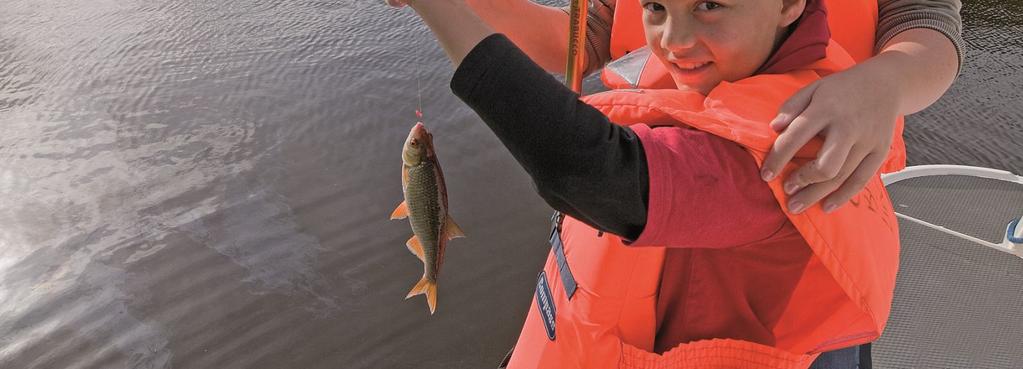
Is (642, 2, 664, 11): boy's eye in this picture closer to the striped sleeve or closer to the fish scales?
the striped sleeve

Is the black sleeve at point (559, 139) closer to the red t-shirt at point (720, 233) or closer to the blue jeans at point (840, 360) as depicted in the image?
the red t-shirt at point (720, 233)

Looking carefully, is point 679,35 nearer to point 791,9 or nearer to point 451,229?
point 791,9

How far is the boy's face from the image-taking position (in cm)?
146

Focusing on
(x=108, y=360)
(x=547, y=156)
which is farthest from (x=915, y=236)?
(x=108, y=360)

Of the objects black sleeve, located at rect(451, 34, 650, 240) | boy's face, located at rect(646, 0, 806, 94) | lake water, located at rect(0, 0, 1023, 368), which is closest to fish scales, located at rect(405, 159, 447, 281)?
boy's face, located at rect(646, 0, 806, 94)

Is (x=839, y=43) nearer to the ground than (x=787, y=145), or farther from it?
nearer to the ground

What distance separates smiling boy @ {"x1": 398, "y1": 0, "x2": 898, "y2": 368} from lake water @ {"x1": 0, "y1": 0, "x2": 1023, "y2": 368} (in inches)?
120

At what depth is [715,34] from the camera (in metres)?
1.48

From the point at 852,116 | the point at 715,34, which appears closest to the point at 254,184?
the point at 715,34

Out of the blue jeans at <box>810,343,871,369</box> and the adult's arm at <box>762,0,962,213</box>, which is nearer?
the adult's arm at <box>762,0,962,213</box>

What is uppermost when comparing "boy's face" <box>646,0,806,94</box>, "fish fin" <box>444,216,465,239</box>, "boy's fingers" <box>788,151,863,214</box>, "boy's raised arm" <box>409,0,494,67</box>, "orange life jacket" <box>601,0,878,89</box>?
"boy's raised arm" <box>409,0,494,67</box>

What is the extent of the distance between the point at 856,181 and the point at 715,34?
439mm

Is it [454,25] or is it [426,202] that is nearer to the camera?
[454,25]

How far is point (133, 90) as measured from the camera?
24.7 ft
